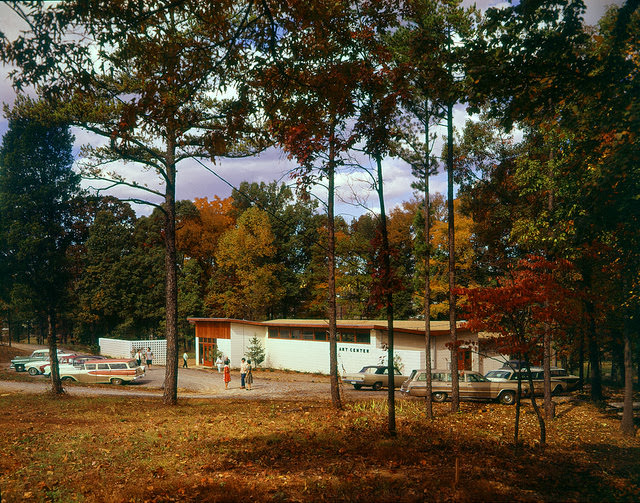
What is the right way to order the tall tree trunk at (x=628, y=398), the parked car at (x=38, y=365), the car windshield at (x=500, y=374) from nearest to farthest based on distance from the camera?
the tall tree trunk at (x=628, y=398)
the car windshield at (x=500, y=374)
the parked car at (x=38, y=365)

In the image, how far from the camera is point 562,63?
8.66 m

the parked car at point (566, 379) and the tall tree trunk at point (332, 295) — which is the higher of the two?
the tall tree trunk at point (332, 295)

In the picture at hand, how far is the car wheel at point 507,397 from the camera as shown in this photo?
22952 mm

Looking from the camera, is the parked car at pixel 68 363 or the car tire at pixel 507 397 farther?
the parked car at pixel 68 363

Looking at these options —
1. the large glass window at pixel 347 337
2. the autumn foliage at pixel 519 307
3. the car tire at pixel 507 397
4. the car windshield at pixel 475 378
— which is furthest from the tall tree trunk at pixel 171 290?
the large glass window at pixel 347 337

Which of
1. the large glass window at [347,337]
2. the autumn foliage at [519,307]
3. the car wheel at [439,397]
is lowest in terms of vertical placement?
the car wheel at [439,397]

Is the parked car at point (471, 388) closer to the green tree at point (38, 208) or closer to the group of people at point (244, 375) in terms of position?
the group of people at point (244, 375)

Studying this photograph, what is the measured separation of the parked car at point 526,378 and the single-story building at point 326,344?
2.44m

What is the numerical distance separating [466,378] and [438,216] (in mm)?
Result: 25297

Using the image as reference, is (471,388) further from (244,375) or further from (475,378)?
(244,375)

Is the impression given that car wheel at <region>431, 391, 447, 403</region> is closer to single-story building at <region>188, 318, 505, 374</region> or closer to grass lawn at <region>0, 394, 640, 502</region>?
single-story building at <region>188, 318, 505, 374</region>

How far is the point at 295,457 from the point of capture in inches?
392

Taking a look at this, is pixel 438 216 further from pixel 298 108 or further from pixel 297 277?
pixel 298 108

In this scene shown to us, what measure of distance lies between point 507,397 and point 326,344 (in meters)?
15.3
